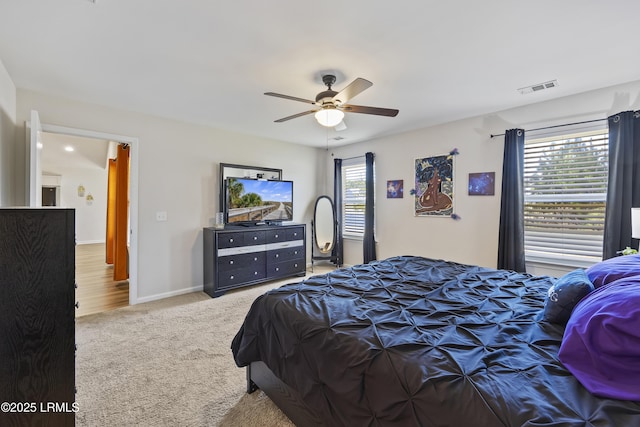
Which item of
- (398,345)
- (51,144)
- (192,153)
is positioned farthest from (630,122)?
(51,144)

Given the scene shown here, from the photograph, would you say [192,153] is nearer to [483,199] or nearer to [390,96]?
[390,96]

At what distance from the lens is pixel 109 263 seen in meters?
6.07

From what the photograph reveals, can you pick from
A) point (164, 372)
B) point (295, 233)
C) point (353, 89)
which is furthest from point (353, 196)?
point (164, 372)

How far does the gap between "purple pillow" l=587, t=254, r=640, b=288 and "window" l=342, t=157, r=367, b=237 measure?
3.79 m

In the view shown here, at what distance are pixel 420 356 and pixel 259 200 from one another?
12.9ft

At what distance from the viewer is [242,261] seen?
165 inches

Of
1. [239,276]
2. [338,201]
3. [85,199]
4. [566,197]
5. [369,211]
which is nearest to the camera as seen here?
[566,197]

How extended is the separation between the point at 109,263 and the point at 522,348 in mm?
7297

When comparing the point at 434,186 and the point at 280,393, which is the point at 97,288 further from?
the point at 434,186

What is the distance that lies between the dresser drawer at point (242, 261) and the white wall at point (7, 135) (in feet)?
7.20

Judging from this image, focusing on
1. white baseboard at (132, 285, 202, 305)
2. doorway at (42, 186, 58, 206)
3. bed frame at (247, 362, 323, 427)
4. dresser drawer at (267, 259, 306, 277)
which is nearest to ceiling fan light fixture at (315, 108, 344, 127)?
A: bed frame at (247, 362, 323, 427)

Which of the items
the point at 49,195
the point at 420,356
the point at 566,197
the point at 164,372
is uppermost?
the point at 49,195

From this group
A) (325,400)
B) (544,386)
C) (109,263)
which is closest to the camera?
(544,386)

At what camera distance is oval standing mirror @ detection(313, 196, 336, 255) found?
5598 millimetres
